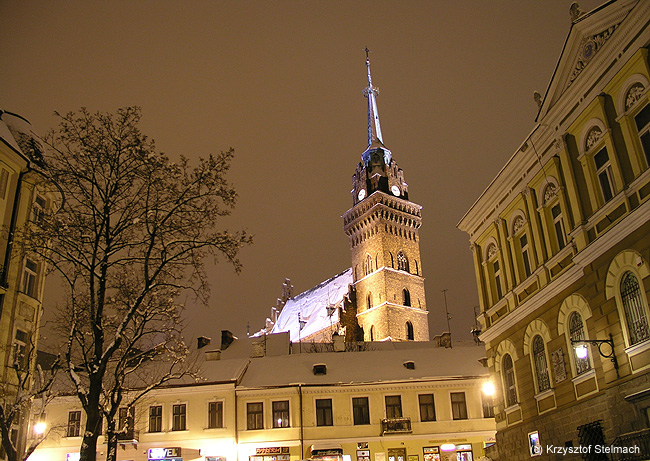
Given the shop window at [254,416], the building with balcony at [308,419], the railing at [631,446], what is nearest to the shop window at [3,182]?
the building with balcony at [308,419]

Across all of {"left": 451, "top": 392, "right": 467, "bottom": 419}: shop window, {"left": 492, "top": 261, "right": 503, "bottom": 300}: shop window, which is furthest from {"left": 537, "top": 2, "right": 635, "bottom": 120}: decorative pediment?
{"left": 451, "top": 392, "right": 467, "bottom": 419}: shop window

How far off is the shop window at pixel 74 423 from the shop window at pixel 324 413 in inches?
566

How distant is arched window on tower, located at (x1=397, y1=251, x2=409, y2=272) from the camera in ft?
295

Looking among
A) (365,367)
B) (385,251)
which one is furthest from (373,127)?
(365,367)

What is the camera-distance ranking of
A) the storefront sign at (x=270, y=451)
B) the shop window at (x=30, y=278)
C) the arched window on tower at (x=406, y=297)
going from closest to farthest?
the shop window at (x=30, y=278) < the storefront sign at (x=270, y=451) < the arched window on tower at (x=406, y=297)

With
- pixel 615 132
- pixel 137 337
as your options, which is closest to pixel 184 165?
pixel 137 337

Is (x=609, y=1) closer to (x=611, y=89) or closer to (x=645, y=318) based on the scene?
(x=611, y=89)

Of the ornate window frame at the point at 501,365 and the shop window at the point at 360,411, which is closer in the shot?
the ornate window frame at the point at 501,365

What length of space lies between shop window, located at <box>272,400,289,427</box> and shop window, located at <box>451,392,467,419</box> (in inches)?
391

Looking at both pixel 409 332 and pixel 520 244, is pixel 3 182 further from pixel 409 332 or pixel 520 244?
pixel 409 332

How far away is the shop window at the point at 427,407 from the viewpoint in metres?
37.2

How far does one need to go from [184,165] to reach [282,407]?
2383 cm

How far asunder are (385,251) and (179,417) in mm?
55052

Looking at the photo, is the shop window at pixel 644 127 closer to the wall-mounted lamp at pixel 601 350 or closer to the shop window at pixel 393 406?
the wall-mounted lamp at pixel 601 350
